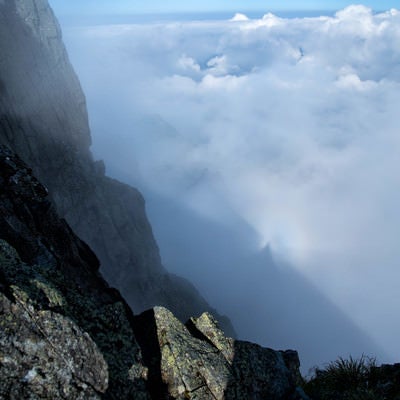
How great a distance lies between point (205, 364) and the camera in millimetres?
11461

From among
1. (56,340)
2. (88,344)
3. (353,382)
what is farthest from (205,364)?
(353,382)

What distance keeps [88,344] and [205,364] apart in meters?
4.82

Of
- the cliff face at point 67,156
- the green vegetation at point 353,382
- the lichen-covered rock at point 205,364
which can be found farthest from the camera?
the cliff face at point 67,156

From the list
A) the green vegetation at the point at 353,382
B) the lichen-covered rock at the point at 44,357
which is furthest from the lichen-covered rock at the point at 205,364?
A: the lichen-covered rock at the point at 44,357

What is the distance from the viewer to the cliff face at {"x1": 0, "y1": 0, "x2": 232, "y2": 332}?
7275cm

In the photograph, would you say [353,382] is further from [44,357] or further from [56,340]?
[44,357]

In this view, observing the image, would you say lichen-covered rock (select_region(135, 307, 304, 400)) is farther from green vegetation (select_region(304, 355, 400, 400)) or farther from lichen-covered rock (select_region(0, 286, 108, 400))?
lichen-covered rock (select_region(0, 286, 108, 400))

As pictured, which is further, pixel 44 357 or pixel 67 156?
pixel 67 156

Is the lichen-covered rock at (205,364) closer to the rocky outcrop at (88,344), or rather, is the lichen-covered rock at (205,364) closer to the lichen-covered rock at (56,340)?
the rocky outcrop at (88,344)

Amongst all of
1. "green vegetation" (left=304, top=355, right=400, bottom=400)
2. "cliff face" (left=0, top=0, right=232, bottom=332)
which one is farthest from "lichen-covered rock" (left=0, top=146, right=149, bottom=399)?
"cliff face" (left=0, top=0, right=232, bottom=332)

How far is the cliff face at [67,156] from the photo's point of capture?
72.8 meters

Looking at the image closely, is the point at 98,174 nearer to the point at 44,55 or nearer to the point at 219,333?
the point at 44,55

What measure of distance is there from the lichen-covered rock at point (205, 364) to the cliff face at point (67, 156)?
2332 inches

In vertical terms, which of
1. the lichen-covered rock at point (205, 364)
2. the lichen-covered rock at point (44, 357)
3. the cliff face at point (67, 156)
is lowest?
the lichen-covered rock at point (44, 357)
